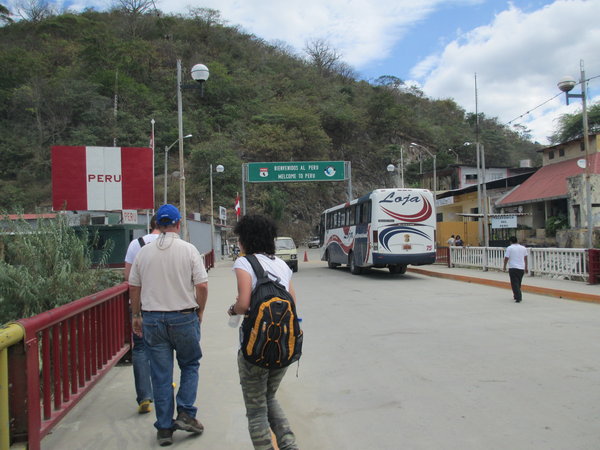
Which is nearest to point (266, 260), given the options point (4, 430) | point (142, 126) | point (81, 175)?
point (4, 430)

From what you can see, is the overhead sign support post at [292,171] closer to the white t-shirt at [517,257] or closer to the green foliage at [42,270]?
the white t-shirt at [517,257]

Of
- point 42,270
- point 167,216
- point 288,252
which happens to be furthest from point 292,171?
point 167,216

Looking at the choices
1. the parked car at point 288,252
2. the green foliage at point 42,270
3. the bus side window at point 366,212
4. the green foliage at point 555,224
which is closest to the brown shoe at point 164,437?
the green foliage at point 42,270

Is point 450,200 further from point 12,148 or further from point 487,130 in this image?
point 487,130

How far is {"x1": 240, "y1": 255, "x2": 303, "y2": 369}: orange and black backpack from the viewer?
2958 millimetres

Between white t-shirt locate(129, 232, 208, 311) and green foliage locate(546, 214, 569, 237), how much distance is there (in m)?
29.2

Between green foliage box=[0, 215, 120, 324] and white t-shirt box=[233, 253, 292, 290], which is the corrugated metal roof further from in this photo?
white t-shirt box=[233, 253, 292, 290]

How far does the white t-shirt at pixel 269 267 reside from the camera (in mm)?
3139

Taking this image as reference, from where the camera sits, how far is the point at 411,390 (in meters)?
5.08

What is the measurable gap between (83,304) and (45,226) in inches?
94.5

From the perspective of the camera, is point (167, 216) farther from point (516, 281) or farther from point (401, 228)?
point (401, 228)

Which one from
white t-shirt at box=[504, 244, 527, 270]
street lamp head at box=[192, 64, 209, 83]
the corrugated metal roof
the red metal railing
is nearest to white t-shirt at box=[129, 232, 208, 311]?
the red metal railing

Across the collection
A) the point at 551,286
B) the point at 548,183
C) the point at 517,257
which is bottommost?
the point at 551,286

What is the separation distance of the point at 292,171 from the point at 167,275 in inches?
1127
